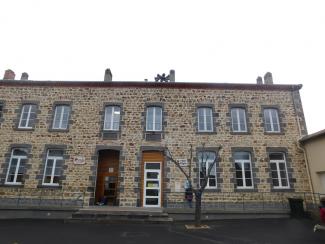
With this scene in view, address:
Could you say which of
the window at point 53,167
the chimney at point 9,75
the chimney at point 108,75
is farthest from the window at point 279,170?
the chimney at point 9,75

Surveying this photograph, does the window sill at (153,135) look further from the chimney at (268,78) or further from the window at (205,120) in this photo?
the chimney at (268,78)

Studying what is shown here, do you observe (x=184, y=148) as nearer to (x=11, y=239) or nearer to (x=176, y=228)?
(x=176, y=228)

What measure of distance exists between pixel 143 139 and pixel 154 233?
5622 millimetres

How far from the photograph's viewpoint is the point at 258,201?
1153 centimetres

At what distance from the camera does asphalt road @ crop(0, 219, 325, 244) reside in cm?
681

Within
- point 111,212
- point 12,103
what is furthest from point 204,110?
point 12,103

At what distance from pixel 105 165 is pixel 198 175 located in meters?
5.17

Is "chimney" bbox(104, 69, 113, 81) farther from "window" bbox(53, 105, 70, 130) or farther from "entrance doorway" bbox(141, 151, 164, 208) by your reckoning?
"entrance doorway" bbox(141, 151, 164, 208)

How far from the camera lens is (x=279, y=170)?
12.3 m

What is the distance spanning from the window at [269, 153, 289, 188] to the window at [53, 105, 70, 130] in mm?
11653

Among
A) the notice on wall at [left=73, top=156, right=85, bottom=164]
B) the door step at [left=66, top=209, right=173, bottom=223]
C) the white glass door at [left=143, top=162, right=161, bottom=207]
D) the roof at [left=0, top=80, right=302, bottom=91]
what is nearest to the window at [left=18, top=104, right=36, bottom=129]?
the roof at [left=0, top=80, right=302, bottom=91]

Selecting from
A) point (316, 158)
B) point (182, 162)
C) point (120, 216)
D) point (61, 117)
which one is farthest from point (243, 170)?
point (61, 117)

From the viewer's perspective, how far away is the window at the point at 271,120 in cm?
1296

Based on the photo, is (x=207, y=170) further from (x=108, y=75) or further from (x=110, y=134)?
(x=108, y=75)
